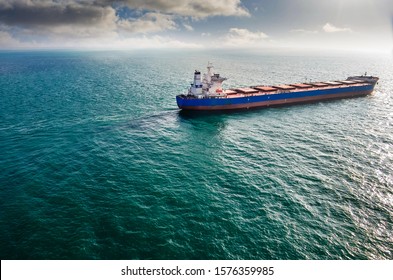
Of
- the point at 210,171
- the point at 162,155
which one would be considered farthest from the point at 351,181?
the point at 162,155

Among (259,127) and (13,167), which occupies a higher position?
(259,127)

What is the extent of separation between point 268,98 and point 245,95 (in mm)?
8043

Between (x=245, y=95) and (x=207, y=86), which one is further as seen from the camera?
(x=245, y=95)

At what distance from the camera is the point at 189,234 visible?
2614 cm

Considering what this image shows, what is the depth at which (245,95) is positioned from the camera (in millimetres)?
80188

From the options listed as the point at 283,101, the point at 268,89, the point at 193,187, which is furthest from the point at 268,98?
the point at 193,187

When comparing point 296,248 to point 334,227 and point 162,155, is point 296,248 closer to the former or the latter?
point 334,227

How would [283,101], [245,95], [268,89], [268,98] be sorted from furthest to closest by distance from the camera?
1. [268,89]
2. [283,101]
3. [245,95]
4. [268,98]

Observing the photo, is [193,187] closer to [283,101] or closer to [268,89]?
[283,101]

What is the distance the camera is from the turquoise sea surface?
24.9 m

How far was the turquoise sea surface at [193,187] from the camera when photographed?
24875 mm

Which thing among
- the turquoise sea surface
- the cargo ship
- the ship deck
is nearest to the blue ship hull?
the cargo ship

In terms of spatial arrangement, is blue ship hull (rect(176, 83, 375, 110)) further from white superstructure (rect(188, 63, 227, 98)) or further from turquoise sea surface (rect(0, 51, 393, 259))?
turquoise sea surface (rect(0, 51, 393, 259))

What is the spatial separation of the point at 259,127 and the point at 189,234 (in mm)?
42148
